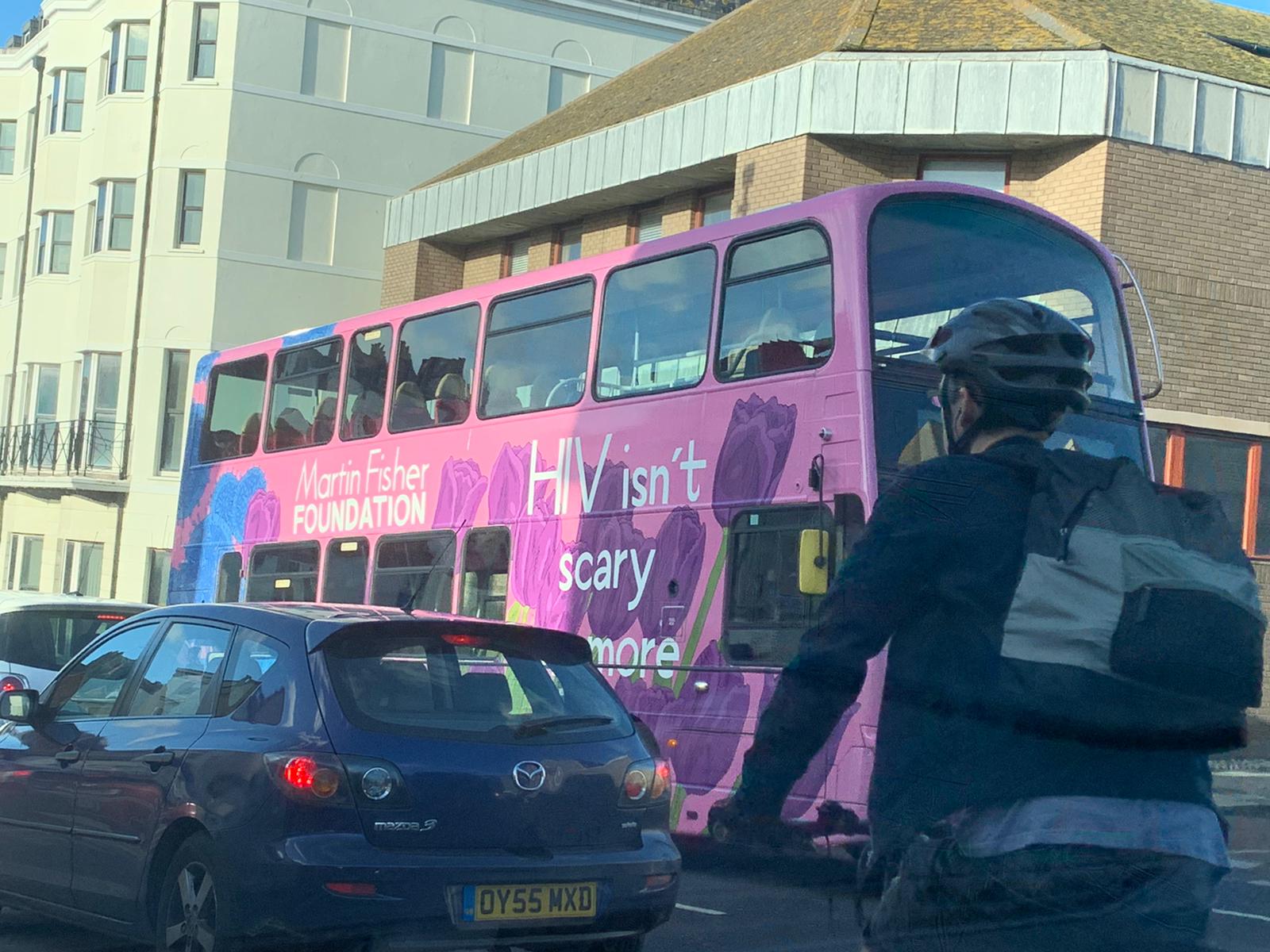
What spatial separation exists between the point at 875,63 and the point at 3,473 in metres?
26.6

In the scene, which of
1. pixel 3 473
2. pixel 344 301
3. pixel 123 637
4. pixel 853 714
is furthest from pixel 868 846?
pixel 3 473

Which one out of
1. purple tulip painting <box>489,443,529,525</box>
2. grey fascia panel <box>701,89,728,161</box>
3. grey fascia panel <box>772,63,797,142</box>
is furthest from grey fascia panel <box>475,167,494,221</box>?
purple tulip painting <box>489,443,529,525</box>

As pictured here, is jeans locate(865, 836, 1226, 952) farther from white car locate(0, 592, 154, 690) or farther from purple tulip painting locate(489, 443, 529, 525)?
white car locate(0, 592, 154, 690)

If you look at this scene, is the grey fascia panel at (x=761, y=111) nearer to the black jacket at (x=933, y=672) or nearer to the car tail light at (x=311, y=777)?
the car tail light at (x=311, y=777)

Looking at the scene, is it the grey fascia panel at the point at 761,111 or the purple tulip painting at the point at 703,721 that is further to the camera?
the grey fascia panel at the point at 761,111

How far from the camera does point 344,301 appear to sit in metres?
35.8

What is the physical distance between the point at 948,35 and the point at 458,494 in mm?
11092

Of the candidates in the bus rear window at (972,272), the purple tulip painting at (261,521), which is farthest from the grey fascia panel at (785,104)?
the bus rear window at (972,272)

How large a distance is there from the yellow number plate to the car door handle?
1339 mm

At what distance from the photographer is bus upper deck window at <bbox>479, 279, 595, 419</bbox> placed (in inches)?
481

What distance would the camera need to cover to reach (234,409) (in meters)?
17.3

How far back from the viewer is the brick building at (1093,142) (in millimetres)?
19688

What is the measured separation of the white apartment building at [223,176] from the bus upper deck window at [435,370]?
21.4 metres

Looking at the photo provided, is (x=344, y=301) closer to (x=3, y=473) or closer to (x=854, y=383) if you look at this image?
(x=3, y=473)
